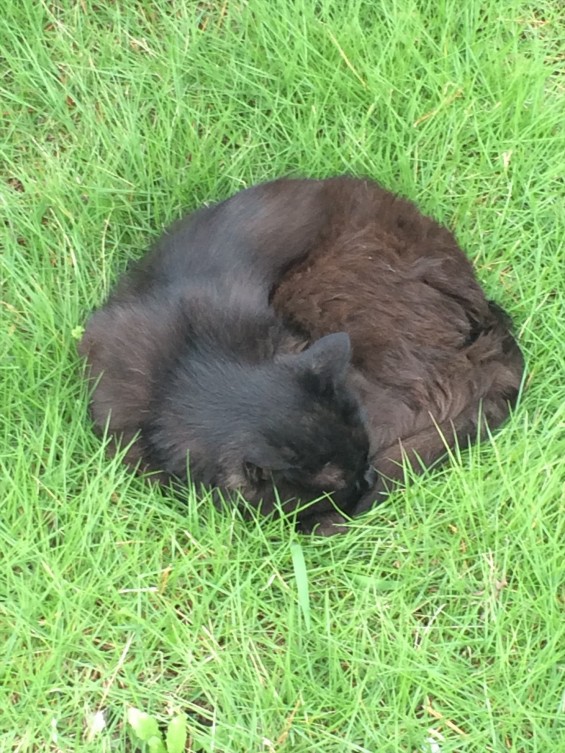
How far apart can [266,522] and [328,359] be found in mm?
474

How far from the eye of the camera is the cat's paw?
1961mm

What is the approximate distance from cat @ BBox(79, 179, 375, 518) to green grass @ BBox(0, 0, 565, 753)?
120mm

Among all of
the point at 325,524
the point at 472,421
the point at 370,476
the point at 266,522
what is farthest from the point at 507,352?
the point at 266,522

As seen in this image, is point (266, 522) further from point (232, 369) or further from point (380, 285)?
point (380, 285)

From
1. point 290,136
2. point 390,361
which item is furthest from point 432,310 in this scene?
point 290,136

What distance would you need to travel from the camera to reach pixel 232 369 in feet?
6.10

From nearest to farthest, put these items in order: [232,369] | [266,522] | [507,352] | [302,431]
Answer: [302,431]
[232,369]
[266,522]
[507,352]

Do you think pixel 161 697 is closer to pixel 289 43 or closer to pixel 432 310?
pixel 432 310

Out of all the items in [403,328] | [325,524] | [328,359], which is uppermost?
[328,359]

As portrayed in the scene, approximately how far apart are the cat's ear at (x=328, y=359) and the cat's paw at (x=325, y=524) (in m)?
0.36

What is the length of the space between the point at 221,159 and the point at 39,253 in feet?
1.95

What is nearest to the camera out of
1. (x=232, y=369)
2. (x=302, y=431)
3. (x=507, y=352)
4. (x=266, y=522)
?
(x=302, y=431)

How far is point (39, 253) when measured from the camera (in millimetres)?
2270

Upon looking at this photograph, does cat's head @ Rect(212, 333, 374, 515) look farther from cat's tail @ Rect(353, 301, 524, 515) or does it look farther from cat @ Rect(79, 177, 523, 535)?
cat's tail @ Rect(353, 301, 524, 515)
